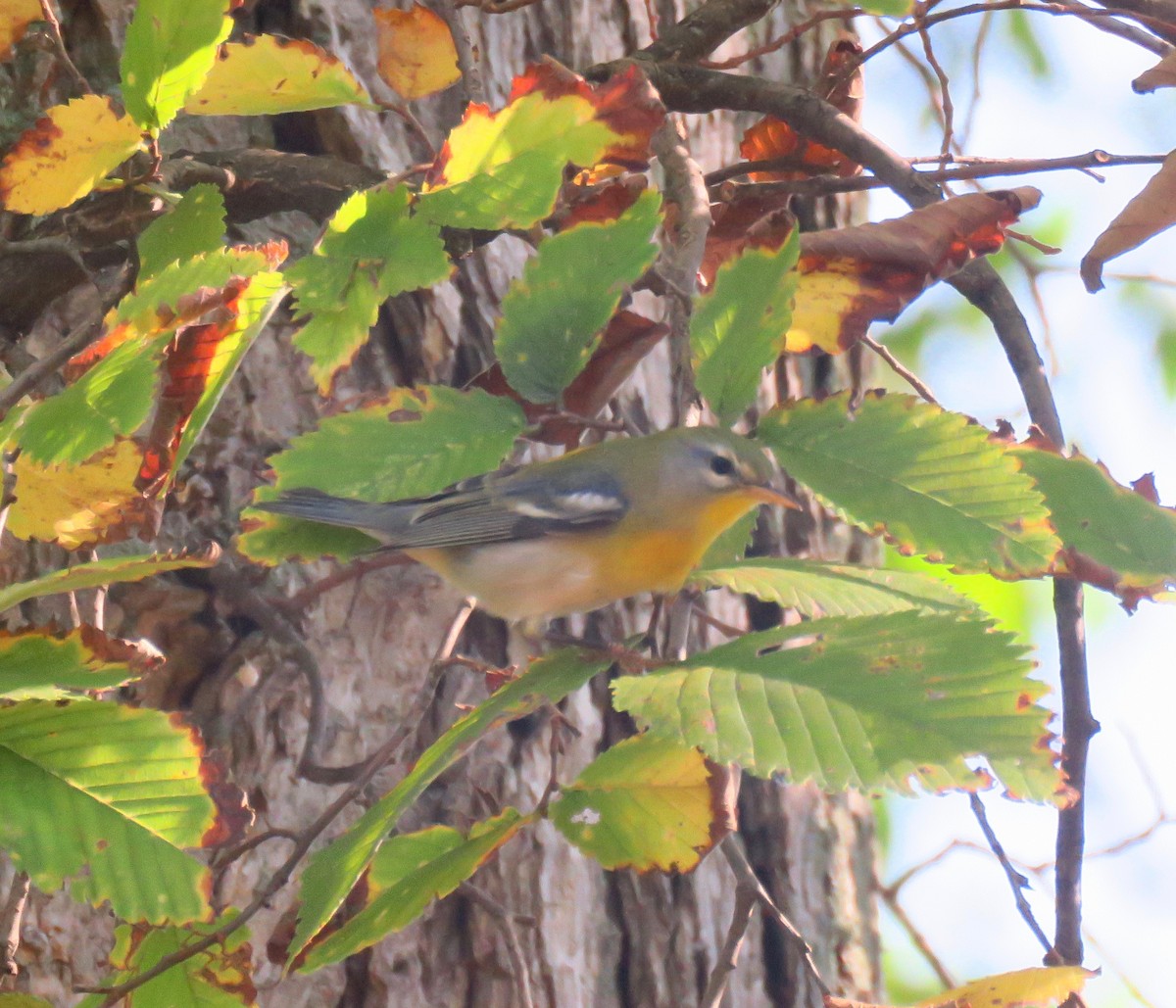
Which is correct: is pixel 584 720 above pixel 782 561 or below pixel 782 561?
below

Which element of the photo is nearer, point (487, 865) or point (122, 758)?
point (122, 758)

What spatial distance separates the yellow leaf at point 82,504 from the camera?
1319 mm

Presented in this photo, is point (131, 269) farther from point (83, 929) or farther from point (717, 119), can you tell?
point (717, 119)

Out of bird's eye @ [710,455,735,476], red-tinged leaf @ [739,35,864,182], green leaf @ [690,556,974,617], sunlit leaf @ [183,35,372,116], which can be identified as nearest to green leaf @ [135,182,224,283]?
sunlit leaf @ [183,35,372,116]

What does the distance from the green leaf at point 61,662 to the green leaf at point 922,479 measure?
0.73 m

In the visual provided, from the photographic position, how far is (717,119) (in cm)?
286

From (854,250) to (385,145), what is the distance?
1.00 meters

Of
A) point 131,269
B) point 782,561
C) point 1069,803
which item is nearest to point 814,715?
point 1069,803

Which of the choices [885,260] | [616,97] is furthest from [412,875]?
[885,260]

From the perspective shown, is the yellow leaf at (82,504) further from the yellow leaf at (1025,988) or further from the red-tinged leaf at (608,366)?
the yellow leaf at (1025,988)

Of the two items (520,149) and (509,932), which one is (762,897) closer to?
(509,932)

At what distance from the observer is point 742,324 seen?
129 centimetres

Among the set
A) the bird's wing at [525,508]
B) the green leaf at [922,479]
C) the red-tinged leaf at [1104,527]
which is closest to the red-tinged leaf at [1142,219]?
the red-tinged leaf at [1104,527]

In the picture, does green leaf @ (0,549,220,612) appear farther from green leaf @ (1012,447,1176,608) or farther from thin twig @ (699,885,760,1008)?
green leaf @ (1012,447,1176,608)
